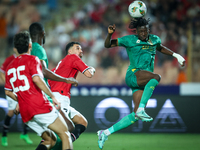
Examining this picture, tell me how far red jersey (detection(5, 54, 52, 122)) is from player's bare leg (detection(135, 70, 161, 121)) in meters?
1.79

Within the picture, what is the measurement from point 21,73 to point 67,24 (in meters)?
9.57

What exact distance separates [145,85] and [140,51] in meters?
0.62

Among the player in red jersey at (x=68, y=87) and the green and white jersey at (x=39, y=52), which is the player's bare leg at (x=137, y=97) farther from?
the green and white jersey at (x=39, y=52)

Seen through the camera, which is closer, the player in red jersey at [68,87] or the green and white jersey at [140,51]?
the player in red jersey at [68,87]

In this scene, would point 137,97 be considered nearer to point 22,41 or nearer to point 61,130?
point 61,130

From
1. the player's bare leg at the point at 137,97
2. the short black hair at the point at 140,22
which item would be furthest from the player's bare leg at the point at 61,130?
the short black hair at the point at 140,22

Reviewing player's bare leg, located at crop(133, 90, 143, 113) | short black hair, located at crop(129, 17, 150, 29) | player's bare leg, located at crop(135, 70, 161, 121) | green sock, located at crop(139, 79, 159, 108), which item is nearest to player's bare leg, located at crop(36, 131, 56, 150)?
player's bare leg, located at crop(135, 70, 161, 121)

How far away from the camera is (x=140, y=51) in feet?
17.8

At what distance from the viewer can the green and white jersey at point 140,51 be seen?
Answer: 5.41 metres

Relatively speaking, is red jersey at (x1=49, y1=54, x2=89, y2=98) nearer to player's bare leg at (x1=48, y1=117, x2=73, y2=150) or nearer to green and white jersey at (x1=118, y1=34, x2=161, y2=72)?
green and white jersey at (x1=118, y1=34, x2=161, y2=72)

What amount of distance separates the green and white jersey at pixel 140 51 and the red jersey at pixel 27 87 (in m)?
2.22

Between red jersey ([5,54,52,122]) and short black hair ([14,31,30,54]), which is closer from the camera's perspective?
red jersey ([5,54,52,122])

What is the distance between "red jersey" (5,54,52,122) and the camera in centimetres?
363

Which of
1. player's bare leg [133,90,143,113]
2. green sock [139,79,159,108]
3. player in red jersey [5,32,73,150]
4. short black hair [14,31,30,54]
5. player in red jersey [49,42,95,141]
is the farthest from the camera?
player's bare leg [133,90,143,113]
